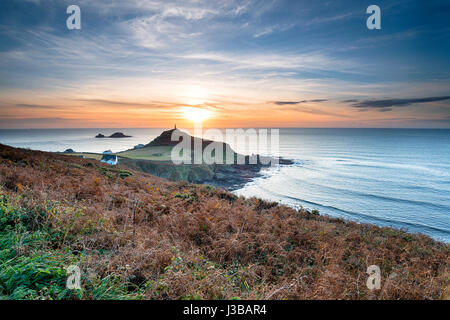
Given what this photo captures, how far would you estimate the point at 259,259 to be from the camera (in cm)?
559

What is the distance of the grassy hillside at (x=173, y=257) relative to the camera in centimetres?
336

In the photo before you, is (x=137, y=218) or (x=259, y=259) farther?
(x=137, y=218)

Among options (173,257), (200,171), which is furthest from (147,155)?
(173,257)

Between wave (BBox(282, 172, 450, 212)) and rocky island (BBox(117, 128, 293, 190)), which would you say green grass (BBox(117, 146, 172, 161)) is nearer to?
rocky island (BBox(117, 128, 293, 190))

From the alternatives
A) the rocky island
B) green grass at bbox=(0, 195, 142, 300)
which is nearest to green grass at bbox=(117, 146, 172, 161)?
the rocky island

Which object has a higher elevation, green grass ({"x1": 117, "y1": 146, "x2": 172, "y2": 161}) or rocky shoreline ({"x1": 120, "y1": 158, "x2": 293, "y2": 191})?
green grass ({"x1": 117, "y1": 146, "x2": 172, "y2": 161})

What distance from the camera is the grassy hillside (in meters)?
3.36

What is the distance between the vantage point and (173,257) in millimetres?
4102

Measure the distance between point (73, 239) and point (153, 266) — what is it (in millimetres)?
2230

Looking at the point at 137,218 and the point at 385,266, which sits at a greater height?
the point at 137,218
